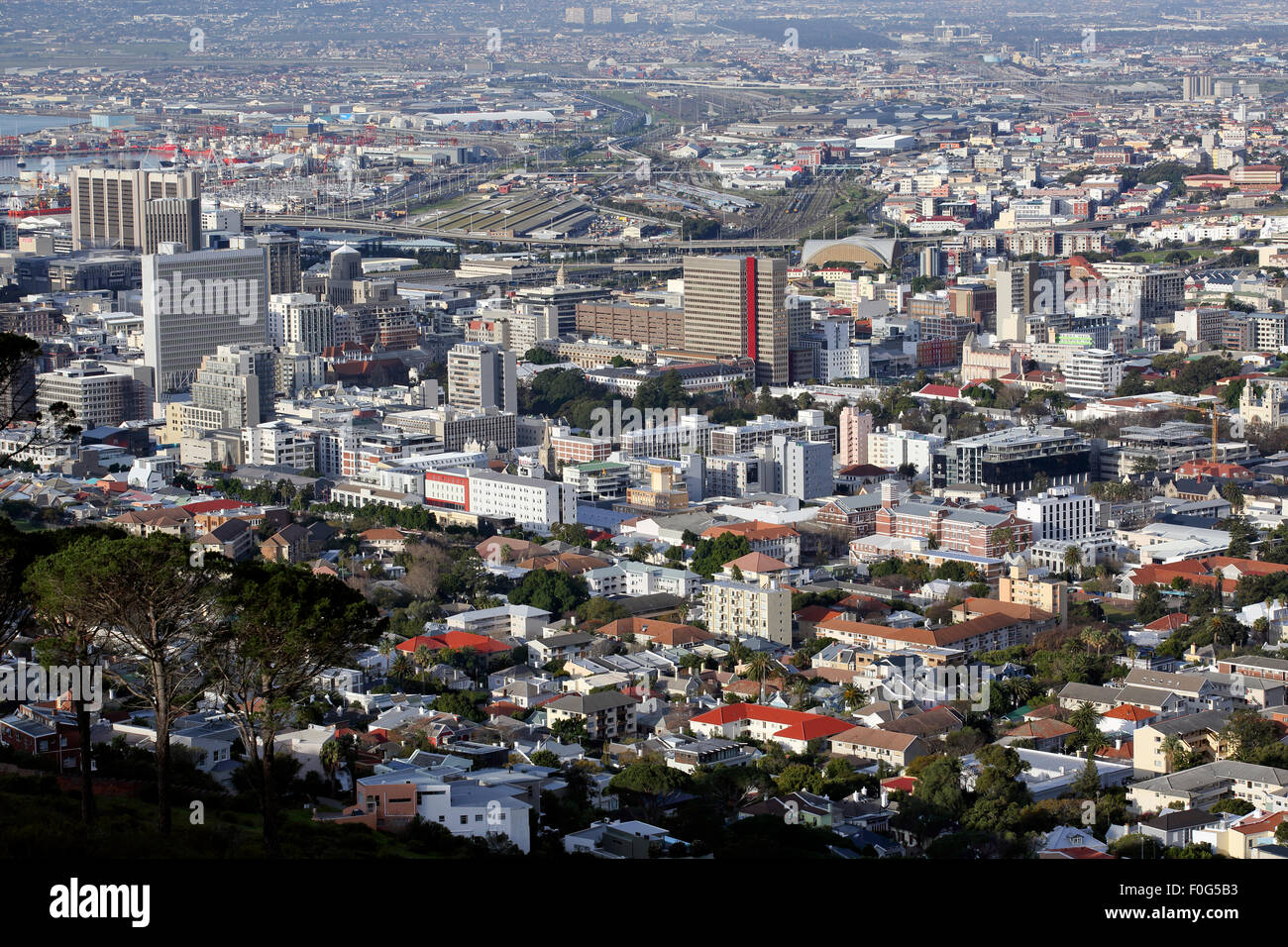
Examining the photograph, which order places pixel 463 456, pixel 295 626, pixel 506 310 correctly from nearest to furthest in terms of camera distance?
pixel 295 626
pixel 463 456
pixel 506 310

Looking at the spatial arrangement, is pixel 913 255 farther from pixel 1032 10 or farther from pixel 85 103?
pixel 1032 10

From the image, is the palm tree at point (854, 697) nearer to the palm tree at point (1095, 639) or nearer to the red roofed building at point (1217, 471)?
the palm tree at point (1095, 639)

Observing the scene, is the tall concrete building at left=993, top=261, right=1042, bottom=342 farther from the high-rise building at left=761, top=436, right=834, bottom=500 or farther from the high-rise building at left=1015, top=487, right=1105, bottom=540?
the high-rise building at left=1015, top=487, right=1105, bottom=540

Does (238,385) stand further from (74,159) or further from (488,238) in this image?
(74,159)

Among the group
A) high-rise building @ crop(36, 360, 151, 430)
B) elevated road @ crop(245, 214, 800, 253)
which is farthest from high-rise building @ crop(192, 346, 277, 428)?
elevated road @ crop(245, 214, 800, 253)

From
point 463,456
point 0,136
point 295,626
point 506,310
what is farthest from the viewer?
point 0,136
